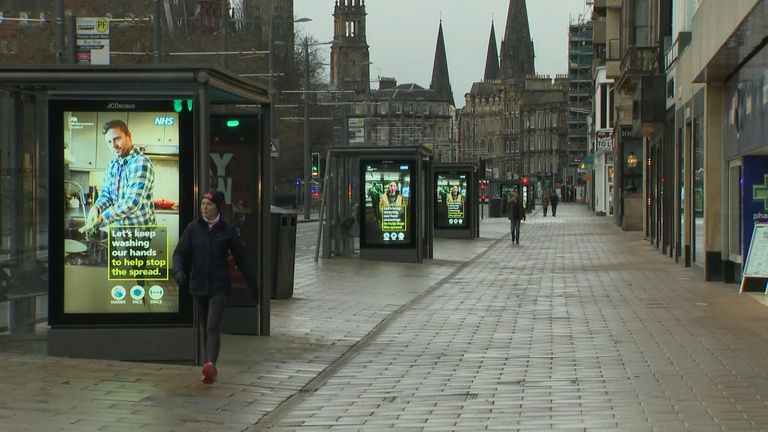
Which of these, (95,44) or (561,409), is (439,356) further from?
(95,44)

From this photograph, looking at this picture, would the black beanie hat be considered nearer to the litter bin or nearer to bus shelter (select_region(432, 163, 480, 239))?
the litter bin

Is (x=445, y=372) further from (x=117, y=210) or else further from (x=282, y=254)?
(x=282, y=254)

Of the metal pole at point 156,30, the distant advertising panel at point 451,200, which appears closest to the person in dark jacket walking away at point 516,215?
the distant advertising panel at point 451,200

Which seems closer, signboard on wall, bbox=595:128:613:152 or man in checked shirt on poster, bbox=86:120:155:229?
man in checked shirt on poster, bbox=86:120:155:229

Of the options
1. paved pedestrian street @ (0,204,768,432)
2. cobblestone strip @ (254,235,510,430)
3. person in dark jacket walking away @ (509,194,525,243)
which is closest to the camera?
paved pedestrian street @ (0,204,768,432)

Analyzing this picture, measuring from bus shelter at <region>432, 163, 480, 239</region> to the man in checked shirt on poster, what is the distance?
35.3 m

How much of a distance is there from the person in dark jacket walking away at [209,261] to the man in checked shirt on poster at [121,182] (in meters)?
0.83

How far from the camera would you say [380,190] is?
1217 inches

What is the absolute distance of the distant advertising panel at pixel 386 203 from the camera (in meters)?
30.9

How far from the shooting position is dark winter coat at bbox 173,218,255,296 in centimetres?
1145

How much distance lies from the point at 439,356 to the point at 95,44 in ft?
60.5

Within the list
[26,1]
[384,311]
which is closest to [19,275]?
[384,311]

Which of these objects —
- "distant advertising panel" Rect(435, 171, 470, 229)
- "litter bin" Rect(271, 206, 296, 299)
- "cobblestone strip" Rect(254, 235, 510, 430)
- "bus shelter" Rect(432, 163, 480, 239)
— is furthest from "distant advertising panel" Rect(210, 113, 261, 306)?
"distant advertising panel" Rect(435, 171, 470, 229)

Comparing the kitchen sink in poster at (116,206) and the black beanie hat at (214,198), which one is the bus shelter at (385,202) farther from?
the black beanie hat at (214,198)
